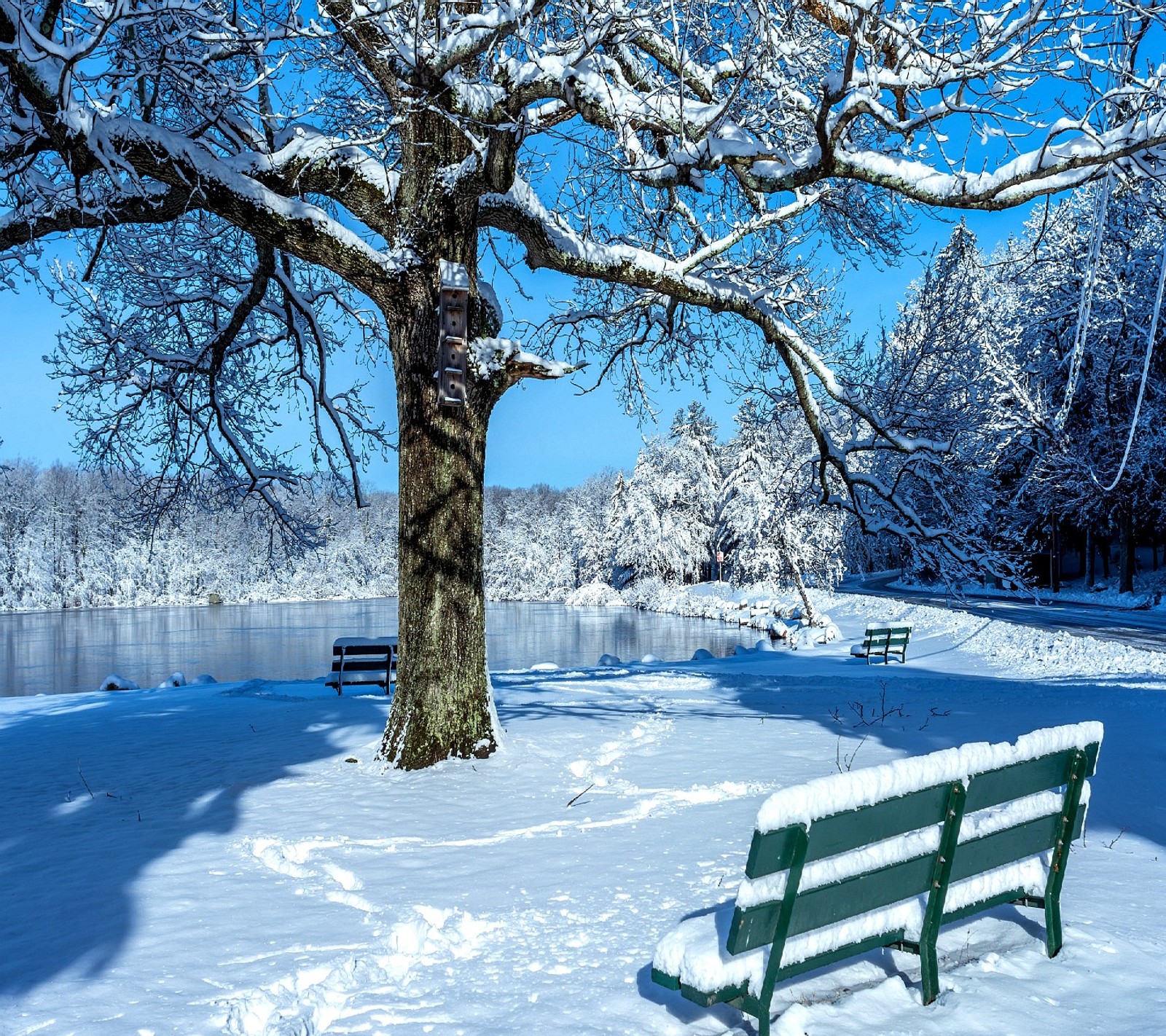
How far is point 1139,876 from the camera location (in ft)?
15.6

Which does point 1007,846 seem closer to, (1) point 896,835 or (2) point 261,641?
(1) point 896,835

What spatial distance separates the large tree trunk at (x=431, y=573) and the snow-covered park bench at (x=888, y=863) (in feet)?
11.6

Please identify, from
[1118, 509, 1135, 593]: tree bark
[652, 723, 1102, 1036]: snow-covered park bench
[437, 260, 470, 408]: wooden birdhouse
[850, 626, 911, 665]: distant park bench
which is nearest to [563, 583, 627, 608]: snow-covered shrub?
[1118, 509, 1135, 593]: tree bark

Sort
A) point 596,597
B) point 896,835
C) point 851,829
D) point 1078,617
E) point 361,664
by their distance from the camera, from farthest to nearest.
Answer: point 596,597 → point 1078,617 → point 361,664 → point 896,835 → point 851,829

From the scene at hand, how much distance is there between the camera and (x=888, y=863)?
3.12 meters

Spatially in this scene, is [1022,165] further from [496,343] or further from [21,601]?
[21,601]

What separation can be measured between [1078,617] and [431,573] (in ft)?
79.0

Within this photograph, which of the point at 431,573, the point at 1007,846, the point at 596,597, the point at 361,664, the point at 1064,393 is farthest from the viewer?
the point at 596,597

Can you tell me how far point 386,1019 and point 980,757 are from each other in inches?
91.1

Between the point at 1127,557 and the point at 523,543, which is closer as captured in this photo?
the point at 1127,557

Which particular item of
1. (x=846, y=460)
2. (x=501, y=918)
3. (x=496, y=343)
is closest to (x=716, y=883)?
(x=501, y=918)

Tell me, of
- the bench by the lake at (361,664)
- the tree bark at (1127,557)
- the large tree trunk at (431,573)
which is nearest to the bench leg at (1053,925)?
the large tree trunk at (431,573)

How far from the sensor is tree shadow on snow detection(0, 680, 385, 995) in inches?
155

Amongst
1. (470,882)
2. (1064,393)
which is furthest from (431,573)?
(1064,393)
